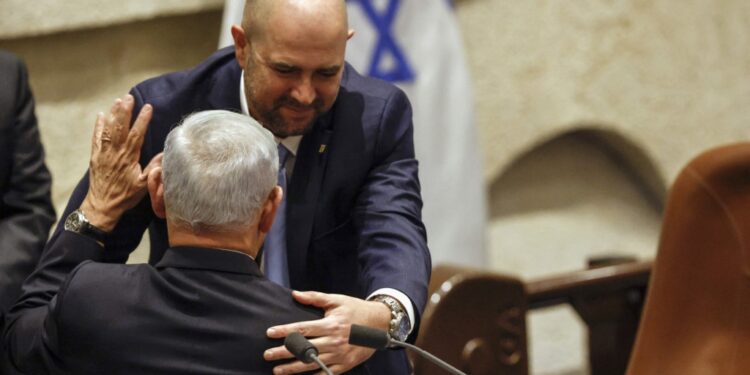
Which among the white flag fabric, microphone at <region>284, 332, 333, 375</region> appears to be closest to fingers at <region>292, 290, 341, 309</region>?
microphone at <region>284, 332, 333, 375</region>

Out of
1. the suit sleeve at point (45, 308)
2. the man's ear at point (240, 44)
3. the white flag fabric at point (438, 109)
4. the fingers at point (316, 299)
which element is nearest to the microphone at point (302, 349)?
the fingers at point (316, 299)

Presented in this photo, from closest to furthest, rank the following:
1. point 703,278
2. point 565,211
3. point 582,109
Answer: point 703,278 → point 582,109 → point 565,211

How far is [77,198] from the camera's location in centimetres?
222

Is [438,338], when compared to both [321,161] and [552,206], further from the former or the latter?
[552,206]

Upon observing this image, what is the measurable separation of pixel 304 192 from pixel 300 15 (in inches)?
12.6

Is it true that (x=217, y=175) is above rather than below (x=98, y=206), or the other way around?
above

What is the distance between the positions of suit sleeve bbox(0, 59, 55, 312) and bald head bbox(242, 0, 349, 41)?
0.79 metres

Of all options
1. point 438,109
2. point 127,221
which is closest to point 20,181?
point 127,221

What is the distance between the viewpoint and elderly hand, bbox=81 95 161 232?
2.14m

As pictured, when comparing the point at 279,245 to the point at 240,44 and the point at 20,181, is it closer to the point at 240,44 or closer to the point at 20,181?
the point at 240,44

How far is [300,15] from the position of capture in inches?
82.1

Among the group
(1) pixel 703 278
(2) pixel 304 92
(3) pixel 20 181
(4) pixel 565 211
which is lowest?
(4) pixel 565 211

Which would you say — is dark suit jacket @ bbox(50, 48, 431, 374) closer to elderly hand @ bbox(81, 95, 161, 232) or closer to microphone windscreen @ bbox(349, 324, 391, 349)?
elderly hand @ bbox(81, 95, 161, 232)

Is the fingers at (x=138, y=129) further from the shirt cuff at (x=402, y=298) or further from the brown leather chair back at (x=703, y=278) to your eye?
the brown leather chair back at (x=703, y=278)
